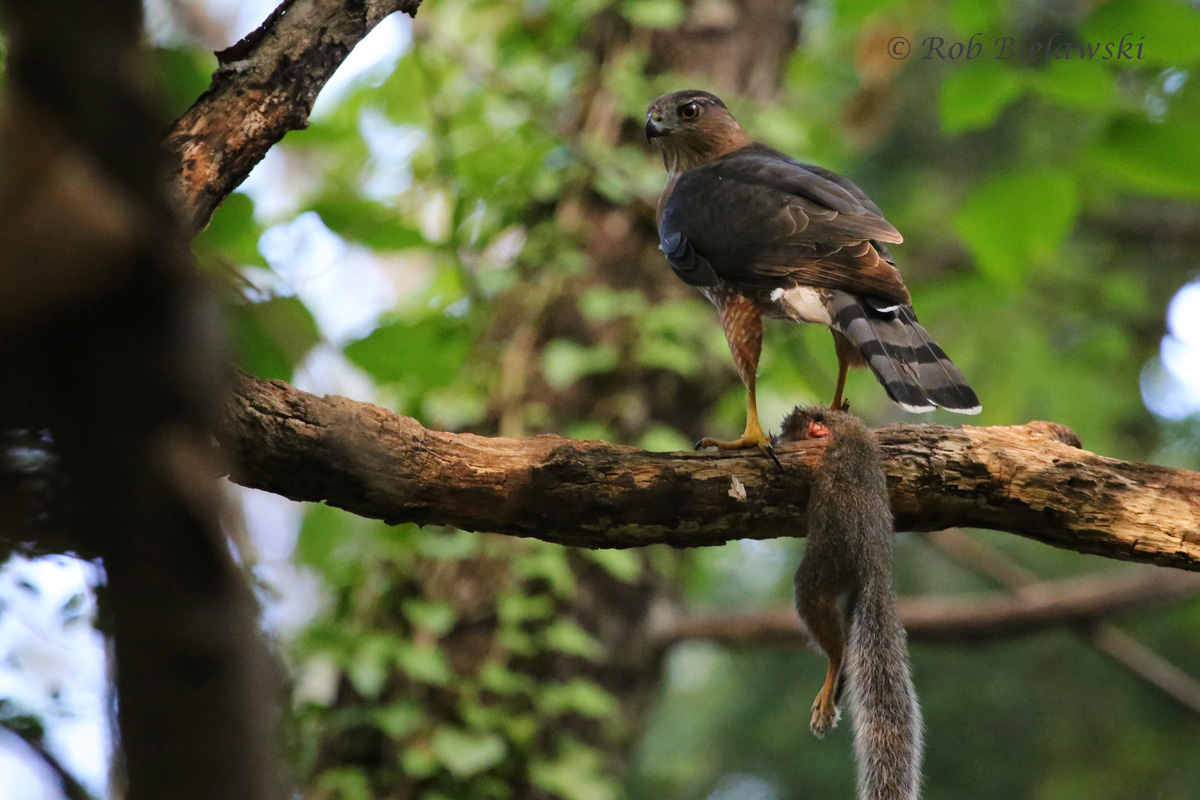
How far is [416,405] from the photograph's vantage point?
413cm

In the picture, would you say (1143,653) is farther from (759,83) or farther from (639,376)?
(759,83)

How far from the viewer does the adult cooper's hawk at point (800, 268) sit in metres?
2.85

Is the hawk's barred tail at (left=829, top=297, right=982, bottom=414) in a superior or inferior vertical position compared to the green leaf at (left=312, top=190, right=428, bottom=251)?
inferior

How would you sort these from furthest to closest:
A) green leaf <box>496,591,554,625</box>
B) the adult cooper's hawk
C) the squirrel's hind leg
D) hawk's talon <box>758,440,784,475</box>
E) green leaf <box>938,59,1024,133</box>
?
green leaf <box>496,591,554,625</box>
green leaf <box>938,59,1024,133</box>
the adult cooper's hawk
hawk's talon <box>758,440,784,475</box>
the squirrel's hind leg

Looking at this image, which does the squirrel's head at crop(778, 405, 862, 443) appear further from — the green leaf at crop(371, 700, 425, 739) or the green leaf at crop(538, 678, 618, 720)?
the green leaf at crop(371, 700, 425, 739)

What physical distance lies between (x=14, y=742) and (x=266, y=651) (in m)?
0.43

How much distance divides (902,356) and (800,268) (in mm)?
470

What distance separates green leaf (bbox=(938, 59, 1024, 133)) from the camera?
11.3 feet

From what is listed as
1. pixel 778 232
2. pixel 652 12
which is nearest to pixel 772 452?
pixel 778 232

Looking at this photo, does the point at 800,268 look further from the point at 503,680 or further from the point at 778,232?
the point at 503,680

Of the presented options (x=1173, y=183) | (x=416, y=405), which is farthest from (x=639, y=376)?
(x=1173, y=183)

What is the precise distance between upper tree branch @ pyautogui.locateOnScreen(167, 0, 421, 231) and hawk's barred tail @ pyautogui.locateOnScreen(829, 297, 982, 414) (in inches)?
61.9

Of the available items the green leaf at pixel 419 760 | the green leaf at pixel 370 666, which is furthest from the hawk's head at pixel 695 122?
the green leaf at pixel 419 760

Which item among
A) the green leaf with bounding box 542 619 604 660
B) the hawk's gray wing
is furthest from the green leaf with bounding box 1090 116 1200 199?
the green leaf with bounding box 542 619 604 660
